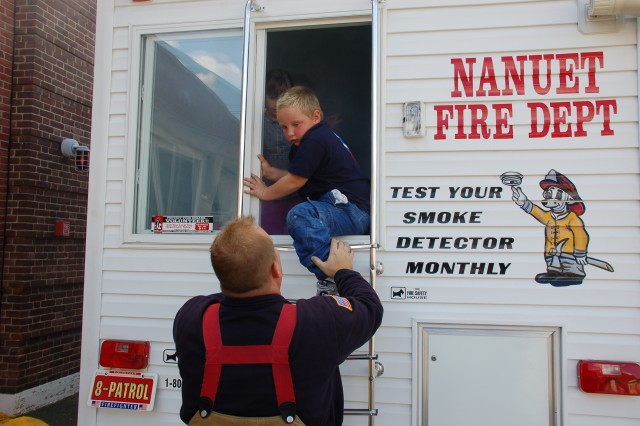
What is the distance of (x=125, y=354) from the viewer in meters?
2.77

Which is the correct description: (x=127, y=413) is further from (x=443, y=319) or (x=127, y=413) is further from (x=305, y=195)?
(x=443, y=319)

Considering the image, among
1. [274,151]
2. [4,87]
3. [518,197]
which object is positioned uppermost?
[4,87]

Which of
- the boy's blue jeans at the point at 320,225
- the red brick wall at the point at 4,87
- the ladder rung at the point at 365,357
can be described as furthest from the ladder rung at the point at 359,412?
the red brick wall at the point at 4,87

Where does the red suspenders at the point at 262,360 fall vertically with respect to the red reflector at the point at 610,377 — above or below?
above

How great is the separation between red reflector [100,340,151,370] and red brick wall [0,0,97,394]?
3.80 m

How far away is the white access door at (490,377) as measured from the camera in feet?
7.84

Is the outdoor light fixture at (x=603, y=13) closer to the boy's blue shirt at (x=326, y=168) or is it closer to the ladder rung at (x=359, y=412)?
the boy's blue shirt at (x=326, y=168)

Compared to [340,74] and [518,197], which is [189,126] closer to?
[340,74]

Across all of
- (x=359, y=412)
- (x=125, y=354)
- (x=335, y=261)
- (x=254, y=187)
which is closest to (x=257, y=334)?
(x=335, y=261)

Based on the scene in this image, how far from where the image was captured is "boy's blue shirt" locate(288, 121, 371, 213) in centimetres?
276

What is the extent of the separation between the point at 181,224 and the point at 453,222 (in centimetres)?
148

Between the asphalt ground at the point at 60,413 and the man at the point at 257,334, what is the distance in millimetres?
4589

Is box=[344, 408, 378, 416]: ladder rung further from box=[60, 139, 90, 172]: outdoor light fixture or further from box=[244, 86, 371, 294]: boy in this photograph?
box=[60, 139, 90, 172]: outdoor light fixture

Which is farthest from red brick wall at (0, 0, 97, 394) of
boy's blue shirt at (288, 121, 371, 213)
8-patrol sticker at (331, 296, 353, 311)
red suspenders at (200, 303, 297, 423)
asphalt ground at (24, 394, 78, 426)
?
8-patrol sticker at (331, 296, 353, 311)
